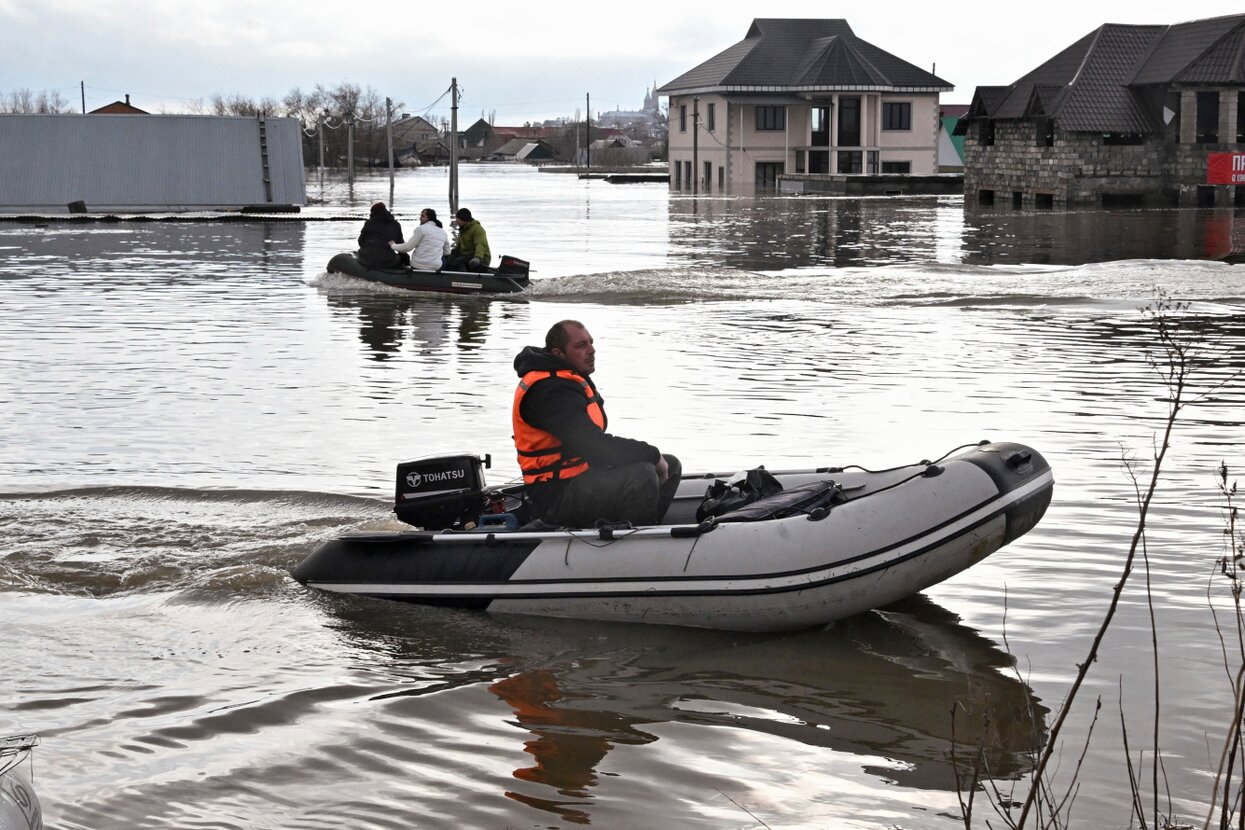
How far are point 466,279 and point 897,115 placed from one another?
5429 cm

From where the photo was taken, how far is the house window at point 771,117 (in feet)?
242

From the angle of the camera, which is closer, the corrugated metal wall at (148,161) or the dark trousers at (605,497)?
the dark trousers at (605,497)

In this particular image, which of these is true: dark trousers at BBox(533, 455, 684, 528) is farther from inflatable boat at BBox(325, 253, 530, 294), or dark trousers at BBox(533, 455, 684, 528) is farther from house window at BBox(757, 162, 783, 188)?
house window at BBox(757, 162, 783, 188)

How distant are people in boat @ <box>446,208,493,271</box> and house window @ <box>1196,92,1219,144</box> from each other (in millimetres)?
37477

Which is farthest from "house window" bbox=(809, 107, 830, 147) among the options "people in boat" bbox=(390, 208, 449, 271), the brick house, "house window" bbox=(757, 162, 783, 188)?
"people in boat" bbox=(390, 208, 449, 271)

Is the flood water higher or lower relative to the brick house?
lower

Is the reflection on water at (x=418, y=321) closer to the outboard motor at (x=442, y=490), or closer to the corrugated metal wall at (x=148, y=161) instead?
the outboard motor at (x=442, y=490)

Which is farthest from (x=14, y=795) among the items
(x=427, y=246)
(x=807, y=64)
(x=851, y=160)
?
(x=807, y=64)

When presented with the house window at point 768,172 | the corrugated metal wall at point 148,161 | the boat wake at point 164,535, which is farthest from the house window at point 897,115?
the boat wake at point 164,535

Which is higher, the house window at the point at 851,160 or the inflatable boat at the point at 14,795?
the house window at the point at 851,160

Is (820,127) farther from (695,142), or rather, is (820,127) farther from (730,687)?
(730,687)

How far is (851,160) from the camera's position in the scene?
240 feet

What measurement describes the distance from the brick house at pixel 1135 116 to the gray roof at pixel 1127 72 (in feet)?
0.12

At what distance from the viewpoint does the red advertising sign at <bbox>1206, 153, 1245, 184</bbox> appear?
5162cm
